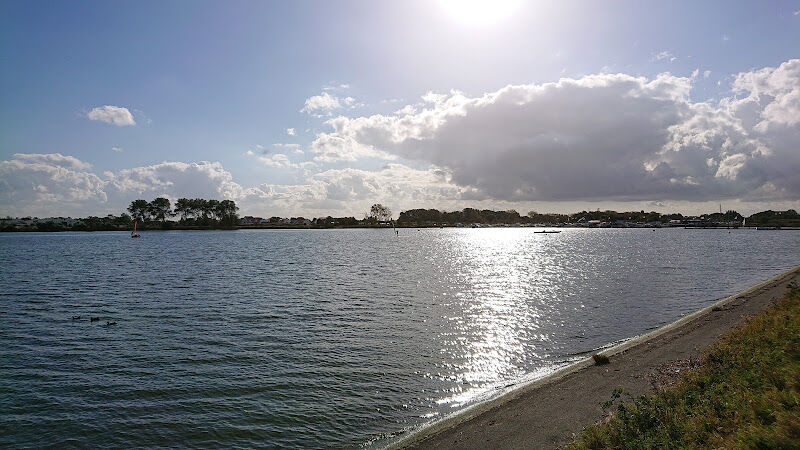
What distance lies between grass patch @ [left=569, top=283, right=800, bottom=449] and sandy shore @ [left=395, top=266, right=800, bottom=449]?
6.67 feet

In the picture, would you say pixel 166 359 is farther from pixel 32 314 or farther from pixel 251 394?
pixel 32 314

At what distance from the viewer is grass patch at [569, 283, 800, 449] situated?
31.2 feet

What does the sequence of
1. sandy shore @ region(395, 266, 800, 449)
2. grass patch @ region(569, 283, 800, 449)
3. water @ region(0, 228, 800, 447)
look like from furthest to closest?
water @ region(0, 228, 800, 447) → sandy shore @ region(395, 266, 800, 449) → grass patch @ region(569, 283, 800, 449)

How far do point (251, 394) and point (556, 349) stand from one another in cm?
1897

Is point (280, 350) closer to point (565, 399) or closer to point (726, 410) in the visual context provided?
point (565, 399)

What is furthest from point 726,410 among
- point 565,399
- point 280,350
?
point 280,350

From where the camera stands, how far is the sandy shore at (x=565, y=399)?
14.4m

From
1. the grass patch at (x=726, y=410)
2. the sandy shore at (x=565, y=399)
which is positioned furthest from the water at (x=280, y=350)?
the grass patch at (x=726, y=410)

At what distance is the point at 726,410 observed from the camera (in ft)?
37.0

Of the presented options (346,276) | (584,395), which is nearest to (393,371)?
(584,395)

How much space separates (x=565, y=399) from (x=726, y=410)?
658 centimetres

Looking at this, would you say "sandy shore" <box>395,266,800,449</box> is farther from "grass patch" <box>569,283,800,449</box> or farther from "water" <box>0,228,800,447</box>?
Result: "grass patch" <box>569,283,800,449</box>

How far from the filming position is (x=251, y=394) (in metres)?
19.5

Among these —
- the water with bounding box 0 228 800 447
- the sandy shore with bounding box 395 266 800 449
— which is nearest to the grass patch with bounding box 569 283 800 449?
the sandy shore with bounding box 395 266 800 449
